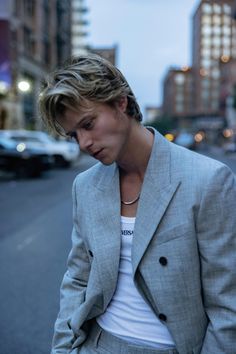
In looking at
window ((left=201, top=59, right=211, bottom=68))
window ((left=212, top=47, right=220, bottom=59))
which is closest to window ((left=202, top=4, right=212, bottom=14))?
window ((left=212, top=47, right=220, bottom=59))

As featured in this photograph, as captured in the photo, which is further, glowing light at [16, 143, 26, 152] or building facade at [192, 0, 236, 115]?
building facade at [192, 0, 236, 115]

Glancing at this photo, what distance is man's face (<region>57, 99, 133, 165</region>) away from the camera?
1578 mm

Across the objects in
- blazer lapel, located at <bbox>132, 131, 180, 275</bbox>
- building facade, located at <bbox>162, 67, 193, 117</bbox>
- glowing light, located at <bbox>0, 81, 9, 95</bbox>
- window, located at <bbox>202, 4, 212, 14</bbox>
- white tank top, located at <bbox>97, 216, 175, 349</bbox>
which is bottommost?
building facade, located at <bbox>162, 67, 193, 117</bbox>

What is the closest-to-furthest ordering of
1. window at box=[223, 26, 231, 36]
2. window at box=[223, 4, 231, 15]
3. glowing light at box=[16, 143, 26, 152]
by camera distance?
glowing light at box=[16, 143, 26, 152], window at box=[223, 4, 231, 15], window at box=[223, 26, 231, 36]

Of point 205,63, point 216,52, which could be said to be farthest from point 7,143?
point 216,52

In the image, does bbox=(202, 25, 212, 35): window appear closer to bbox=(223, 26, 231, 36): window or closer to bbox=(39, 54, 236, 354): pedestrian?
bbox=(223, 26, 231, 36): window

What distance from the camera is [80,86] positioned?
153 cm

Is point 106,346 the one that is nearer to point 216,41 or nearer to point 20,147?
point 20,147

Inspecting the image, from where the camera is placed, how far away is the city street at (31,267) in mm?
4234

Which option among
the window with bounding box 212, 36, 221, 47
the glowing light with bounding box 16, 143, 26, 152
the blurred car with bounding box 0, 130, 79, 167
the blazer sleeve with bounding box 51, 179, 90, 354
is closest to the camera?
the blazer sleeve with bounding box 51, 179, 90, 354

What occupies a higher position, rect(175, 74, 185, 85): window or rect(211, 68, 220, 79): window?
rect(211, 68, 220, 79): window

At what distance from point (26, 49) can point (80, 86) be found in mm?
47956

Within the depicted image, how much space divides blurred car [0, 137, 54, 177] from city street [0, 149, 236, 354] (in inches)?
254

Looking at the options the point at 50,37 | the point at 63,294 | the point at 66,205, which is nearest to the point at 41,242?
the point at 66,205
